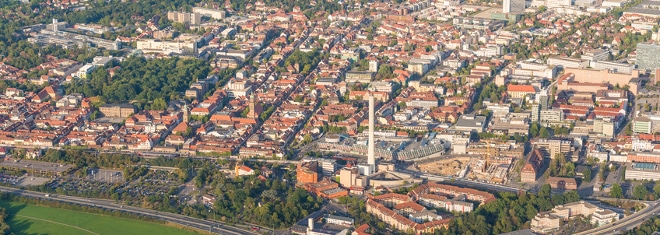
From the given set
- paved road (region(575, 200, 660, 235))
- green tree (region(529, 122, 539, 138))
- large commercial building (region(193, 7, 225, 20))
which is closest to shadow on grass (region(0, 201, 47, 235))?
paved road (region(575, 200, 660, 235))

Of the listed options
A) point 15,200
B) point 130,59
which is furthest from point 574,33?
point 15,200

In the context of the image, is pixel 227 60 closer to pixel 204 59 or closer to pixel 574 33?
pixel 204 59

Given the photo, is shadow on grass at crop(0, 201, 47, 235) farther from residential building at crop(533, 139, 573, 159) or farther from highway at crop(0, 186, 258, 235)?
residential building at crop(533, 139, 573, 159)

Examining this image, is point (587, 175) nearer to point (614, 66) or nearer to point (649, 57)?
point (614, 66)

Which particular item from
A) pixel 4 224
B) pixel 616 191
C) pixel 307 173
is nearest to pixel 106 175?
pixel 4 224

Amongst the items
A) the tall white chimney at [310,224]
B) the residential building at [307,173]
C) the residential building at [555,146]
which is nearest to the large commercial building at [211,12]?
the residential building at [307,173]

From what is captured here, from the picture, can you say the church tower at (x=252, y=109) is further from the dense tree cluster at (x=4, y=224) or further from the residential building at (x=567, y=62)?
the residential building at (x=567, y=62)
